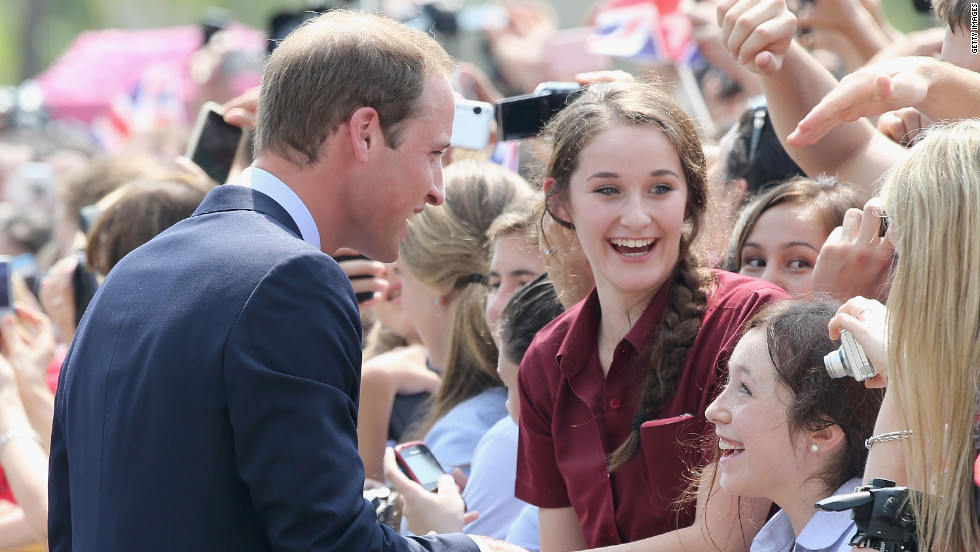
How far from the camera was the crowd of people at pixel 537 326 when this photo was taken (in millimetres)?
1919

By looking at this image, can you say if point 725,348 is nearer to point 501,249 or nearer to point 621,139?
point 621,139

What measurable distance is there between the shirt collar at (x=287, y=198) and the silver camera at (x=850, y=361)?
103cm

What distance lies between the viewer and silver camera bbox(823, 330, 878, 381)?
204 centimetres

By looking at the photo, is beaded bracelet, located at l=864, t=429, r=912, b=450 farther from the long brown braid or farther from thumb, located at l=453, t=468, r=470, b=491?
thumb, located at l=453, t=468, r=470, b=491

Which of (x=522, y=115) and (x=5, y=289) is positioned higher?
(x=522, y=115)

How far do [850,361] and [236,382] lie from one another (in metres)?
1.10

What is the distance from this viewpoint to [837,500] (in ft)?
5.94

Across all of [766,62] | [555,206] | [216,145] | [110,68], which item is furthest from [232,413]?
[110,68]

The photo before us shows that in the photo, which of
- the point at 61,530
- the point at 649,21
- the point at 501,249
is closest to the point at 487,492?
the point at 501,249

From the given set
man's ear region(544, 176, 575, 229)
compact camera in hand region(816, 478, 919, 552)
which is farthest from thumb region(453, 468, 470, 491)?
compact camera in hand region(816, 478, 919, 552)

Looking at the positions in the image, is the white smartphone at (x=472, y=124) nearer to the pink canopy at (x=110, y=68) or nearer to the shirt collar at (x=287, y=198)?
the shirt collar at (x=287, y=198)

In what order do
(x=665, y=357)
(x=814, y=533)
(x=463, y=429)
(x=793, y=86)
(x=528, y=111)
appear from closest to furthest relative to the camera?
(x=814, y=533)
(x=665, y=357)
(x=793, y=86)
(x=528, y=111)
(x=463, y=429)

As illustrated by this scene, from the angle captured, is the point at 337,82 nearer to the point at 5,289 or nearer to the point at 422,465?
the point at 422,465

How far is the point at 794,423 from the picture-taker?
2.39 meters
